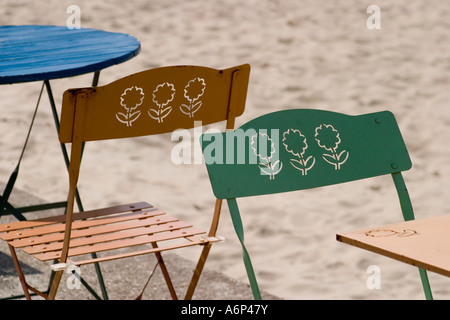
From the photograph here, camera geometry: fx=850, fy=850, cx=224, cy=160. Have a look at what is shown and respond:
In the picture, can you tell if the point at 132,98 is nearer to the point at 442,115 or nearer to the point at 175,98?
the point at 175,98

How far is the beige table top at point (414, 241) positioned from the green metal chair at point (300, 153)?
0.39m

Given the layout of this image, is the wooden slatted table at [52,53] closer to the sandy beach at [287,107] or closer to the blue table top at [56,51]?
the blue table top at [56,51]

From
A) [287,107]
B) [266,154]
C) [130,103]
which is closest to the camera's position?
[266,154]

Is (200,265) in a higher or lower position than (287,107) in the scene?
higher

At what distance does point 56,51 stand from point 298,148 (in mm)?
1236

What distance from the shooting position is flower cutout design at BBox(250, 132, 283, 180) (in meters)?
2.22

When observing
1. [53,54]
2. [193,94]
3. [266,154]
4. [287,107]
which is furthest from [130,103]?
[287,107]

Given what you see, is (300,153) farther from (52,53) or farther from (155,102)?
(52,53)

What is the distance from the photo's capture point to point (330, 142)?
2307 mm

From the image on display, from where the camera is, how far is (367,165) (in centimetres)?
234

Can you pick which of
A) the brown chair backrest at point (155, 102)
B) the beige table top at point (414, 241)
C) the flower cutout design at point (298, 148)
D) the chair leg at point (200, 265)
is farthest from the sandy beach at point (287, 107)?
the beige table top at point (414, 241)
